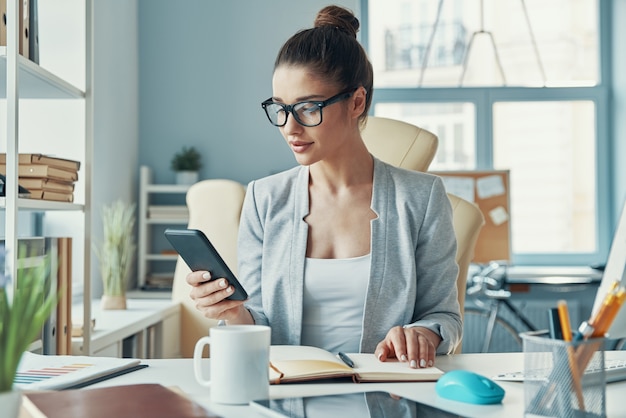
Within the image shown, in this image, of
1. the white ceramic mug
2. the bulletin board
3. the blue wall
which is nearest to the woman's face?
the white ceramic mug

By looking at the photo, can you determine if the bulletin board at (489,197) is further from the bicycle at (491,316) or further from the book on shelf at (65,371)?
the book on shelf at (65,371)

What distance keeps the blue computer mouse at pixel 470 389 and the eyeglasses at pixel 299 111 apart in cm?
66

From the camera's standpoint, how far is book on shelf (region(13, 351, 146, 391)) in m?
1.07

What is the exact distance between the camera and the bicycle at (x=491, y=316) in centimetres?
433

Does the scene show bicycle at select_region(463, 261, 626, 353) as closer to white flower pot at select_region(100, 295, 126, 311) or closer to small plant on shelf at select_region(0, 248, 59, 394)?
white flower pot at select_region(100, 295, 126, 311)

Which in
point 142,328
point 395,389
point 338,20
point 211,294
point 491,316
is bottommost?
point 491,316

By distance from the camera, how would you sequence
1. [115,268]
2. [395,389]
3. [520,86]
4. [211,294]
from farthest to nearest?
[520,86] < [115,268] < [211,294] < [395,389]

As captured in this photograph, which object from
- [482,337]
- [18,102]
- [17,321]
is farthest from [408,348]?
[482,337]

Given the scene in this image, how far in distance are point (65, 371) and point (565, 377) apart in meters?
0.68

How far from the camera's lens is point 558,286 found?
4.25 meters

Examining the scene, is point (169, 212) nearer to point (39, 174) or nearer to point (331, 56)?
point (39, 174)

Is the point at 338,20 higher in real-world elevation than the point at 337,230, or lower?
higher

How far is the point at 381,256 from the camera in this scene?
1.62m

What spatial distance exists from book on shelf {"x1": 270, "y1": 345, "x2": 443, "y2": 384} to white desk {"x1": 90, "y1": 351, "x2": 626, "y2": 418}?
1 cm
